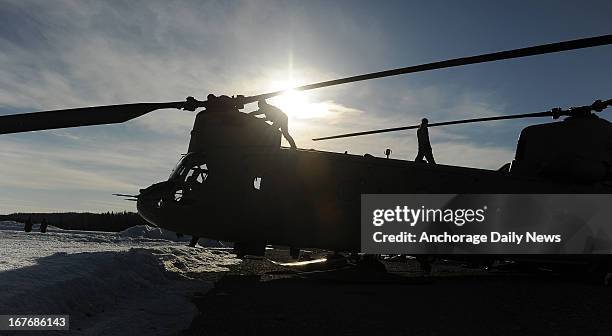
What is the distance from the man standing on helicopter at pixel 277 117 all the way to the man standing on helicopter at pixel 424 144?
3.24 meters

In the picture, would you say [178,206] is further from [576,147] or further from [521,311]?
[576,147]

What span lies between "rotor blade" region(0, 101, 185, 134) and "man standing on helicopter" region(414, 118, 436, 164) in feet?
20.3

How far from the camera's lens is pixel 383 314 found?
584 cm

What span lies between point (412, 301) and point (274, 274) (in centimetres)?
395

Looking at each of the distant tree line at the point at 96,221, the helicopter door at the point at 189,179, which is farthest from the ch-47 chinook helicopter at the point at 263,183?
the distant tree line at the point at 96,221

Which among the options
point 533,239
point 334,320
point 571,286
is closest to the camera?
point 334,320

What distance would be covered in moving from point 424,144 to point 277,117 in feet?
12.5

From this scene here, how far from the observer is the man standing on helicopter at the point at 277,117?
10.7 meters

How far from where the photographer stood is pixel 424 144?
11570 mm

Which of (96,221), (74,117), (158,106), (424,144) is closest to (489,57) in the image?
(424,144)

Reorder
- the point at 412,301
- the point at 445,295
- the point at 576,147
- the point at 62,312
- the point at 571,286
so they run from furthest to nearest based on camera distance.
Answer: the point at 576,147 → the point at 571,286 → the point at 445,295 → the point at 412,301 → the point at 62,312

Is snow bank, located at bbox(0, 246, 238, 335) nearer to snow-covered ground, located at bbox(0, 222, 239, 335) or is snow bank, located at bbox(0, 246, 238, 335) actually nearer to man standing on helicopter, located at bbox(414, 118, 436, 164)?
snow-covered ground, located at bbox(0, 222, 239, 335)

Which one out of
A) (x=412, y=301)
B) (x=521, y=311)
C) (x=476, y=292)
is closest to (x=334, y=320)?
(x=412, y=301)

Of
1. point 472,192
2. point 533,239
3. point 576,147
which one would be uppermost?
point 576,147
